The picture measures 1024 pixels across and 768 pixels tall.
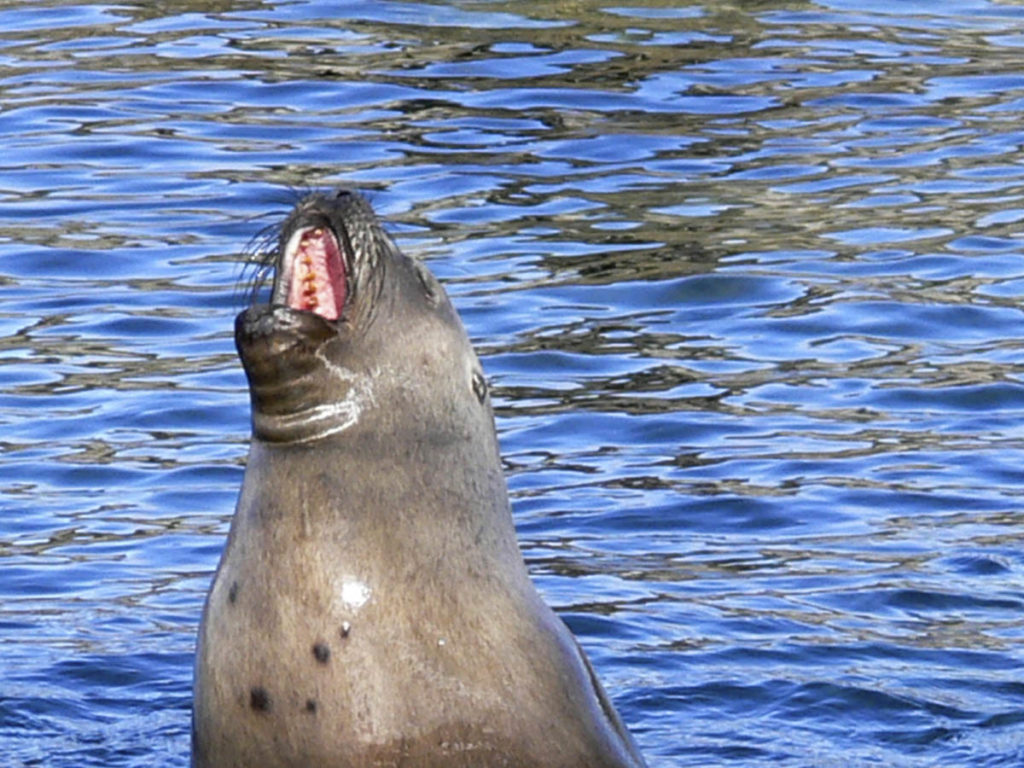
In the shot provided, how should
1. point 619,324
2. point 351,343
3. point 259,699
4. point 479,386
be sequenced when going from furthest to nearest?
point 619,324 → point 479,386 → point 351,343 → point 259,699

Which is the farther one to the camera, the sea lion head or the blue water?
the blue water

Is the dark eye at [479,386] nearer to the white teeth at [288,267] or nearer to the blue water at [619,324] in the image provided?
the white teeth at [288,267]

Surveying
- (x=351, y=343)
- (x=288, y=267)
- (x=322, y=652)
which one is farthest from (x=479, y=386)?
(x=322, y=652)

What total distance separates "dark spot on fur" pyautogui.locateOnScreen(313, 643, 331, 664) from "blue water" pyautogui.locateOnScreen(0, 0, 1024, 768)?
4.81 ft

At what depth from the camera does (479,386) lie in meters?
5.54

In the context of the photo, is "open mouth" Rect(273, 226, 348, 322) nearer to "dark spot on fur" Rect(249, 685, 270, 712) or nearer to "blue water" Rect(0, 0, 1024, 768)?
"dark spot on fur" Rect(249, 685, 270, 712)

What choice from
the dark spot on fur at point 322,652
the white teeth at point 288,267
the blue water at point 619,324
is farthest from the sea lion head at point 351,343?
the blue water at point 619,324

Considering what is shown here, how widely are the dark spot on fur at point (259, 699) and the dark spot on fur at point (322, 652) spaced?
0.39 feet

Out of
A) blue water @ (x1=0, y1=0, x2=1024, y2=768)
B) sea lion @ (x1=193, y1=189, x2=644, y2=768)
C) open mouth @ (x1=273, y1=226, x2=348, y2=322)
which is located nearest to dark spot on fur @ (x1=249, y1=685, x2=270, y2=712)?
sea lion @ (x1=193, y1=189, x2=644, y2=768)

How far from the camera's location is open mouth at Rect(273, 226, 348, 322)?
512cm

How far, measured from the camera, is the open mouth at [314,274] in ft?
16.8

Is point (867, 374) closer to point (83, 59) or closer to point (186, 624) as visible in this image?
point (186, 624)

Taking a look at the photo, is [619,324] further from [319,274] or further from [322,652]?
[322,652]

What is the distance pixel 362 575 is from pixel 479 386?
0.61m
